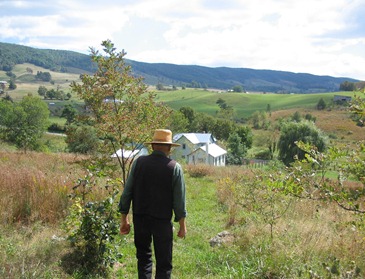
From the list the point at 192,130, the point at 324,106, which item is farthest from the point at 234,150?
the point at 324,106

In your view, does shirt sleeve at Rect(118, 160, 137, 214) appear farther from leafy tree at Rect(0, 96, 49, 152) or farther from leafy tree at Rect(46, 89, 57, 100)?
leafy tree at Rect(46, 89, 57, 100)

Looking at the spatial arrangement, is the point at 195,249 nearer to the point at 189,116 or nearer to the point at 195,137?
the point at 195,137

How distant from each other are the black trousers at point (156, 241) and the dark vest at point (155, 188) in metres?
0.10

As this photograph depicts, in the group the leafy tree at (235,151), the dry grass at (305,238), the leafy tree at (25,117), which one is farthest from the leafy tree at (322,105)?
the dry grass at (305,238)

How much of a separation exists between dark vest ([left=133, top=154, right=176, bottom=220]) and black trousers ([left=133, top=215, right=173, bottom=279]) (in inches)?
3.9

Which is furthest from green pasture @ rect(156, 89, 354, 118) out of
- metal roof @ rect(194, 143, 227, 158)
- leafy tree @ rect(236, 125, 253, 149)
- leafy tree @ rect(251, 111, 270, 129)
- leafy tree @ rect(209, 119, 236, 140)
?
A: metal roof @ rect(194, 143, 227, 158)

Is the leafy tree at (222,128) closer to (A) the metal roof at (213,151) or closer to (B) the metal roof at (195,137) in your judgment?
(B) the metal roof at (195,137)

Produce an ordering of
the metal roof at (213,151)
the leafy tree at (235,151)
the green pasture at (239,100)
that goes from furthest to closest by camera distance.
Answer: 1. the green pasture at (239,100)
2. the leafy tree at (235,151)
3. the metal roof at (213,151)

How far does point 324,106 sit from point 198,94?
63219 millimetres

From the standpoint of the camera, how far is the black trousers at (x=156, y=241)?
445 cm

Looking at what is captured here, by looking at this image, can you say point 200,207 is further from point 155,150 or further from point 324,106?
point 324,106

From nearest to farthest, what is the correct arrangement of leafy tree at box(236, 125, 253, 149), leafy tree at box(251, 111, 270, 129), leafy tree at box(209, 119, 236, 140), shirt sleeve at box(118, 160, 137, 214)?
shirt sleeve at box(118, 160, 137, 214)
leafy tree at box(236, 125, 253, 149)
leafy tree at box(209, 119, 236, 140)
leafy tree at box(251, 111, 270, 129)

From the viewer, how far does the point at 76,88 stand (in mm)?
7926

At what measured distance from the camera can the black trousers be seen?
4453mm
